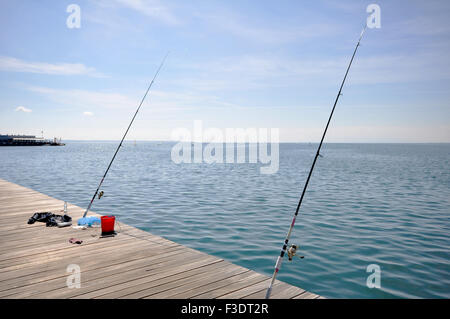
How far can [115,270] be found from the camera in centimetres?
470

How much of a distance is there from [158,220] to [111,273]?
6.21 meters

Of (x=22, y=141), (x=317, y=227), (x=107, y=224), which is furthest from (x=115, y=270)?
(x=22, y=141)

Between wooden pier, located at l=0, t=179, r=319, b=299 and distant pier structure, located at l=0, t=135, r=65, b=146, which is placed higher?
distant pier structure, located at l=0, t=135, r=65, b=146

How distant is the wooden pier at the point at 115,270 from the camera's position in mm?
4020

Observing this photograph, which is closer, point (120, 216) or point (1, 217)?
point (1, 217)

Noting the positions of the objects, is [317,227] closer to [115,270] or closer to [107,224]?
[107,224]

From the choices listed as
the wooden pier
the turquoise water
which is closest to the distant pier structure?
the turquoise water

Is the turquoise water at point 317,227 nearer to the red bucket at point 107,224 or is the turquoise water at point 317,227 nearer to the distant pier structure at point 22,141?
the red bucket at point 107,224

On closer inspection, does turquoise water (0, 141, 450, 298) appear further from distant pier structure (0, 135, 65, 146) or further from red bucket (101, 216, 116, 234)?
distant pier structure (0, 135, 65, 146)

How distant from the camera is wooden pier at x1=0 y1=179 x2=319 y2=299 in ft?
13.2

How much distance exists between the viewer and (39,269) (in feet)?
15.3
